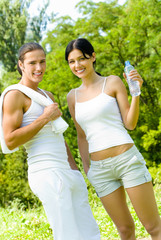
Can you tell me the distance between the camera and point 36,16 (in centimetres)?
2548

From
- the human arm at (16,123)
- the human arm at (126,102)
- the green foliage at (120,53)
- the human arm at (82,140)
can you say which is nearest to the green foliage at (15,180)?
the green foliage at (120,53)

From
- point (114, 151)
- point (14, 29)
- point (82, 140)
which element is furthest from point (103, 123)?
point (14, 29)

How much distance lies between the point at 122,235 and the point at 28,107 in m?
1.37

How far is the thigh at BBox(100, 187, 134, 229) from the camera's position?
9.01 feet

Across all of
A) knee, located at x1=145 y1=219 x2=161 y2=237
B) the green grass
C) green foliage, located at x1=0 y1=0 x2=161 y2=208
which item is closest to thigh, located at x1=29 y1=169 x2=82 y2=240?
knee, located at x1=145 y1=219 x2=161 y2=237

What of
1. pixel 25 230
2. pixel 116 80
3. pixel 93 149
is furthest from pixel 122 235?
pixel 25 230

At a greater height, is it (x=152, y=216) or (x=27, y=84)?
(x=27, y=84)

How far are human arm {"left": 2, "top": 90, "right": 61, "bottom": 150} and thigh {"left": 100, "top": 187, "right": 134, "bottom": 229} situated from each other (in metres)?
0.90

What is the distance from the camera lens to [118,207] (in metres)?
2.75

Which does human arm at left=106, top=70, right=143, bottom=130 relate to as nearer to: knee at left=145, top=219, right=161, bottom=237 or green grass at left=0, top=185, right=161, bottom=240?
knee at left=145, top=219, right=161, bottom=237

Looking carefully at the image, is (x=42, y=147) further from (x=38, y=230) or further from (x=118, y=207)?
(x=38, y=230)

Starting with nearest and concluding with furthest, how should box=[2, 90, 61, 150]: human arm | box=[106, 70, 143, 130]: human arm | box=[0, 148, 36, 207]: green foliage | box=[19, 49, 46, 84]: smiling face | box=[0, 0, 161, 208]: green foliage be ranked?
box=[2, 90, 61, 150]: human arm
box=[19, 49, 46, 84]: smiling face
box=[106, 70, 143, 130]: human arm
box=[0, 0, 161, 208]: green foliage
box=[0, 148, 36, 207]: green foliage

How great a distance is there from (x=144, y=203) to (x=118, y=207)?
24cm

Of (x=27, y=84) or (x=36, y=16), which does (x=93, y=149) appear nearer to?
(x=27, y=84)
